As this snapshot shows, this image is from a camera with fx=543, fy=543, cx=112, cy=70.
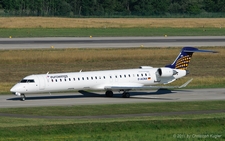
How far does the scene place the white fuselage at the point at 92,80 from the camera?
44.5 meters

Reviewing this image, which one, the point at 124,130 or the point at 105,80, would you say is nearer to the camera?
the point at 124,130

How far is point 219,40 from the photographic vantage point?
90375mm

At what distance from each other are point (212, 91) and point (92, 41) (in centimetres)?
4070

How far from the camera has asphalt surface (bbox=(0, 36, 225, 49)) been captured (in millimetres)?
80812

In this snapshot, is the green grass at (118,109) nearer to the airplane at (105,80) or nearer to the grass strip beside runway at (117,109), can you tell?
the grass strip beside runway at (117,109)

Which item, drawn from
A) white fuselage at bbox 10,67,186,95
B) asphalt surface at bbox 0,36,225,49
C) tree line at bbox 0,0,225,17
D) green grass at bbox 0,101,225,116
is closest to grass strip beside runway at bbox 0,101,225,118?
green grass at bbox 0,101,225,116

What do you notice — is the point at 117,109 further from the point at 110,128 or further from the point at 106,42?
the point at 106,42

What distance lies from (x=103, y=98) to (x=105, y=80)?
5.11 ft

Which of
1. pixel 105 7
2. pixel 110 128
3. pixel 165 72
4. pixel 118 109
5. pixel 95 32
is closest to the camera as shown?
pixel 110 128

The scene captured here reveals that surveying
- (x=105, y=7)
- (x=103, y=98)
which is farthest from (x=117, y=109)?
(x=105, y=7)

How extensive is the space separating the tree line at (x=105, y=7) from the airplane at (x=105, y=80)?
109m

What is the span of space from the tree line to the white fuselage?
109 meters

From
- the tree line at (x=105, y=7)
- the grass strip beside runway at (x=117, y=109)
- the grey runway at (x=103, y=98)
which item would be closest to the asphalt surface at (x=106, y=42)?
the grey runway at (x=103, y=98)

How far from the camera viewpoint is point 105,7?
538 ft
